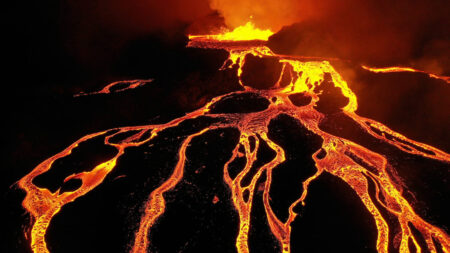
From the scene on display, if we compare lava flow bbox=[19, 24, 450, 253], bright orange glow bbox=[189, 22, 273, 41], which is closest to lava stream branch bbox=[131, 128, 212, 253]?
lava flow bbox=[19, 24, 450, 253]

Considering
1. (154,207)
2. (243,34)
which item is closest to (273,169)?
(154,207)

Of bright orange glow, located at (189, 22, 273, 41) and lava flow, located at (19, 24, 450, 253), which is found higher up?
bright orange glow, located at (189, 22, 273, 41)

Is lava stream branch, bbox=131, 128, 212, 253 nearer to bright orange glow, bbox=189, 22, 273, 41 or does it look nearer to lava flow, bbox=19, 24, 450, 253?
lava flow, bbox=19, 24, 450, 253

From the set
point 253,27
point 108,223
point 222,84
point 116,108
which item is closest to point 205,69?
point 222,84

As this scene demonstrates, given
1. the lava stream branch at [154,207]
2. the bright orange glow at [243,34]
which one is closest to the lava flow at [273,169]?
the lava stream branch at [154,207]

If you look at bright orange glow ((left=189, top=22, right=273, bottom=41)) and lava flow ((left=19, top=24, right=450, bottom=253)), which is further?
bright orange glow ((left=189, top=22, right=273, bottom=41))

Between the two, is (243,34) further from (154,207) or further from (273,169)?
(154,207)
